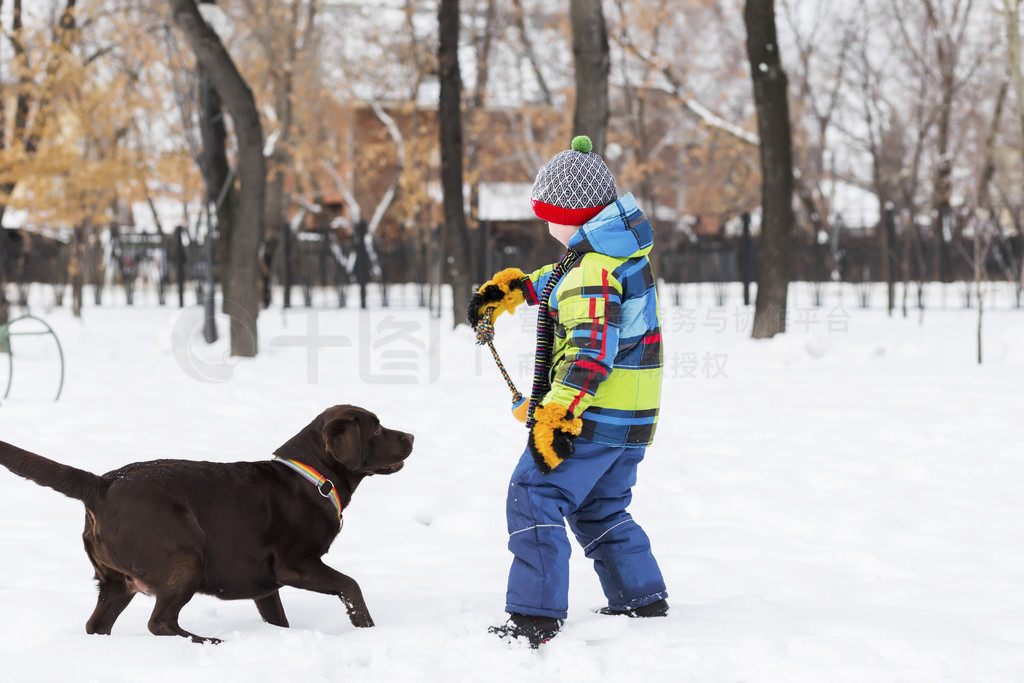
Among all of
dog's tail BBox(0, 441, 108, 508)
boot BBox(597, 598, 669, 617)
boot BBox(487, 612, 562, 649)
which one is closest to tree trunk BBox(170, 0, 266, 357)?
dog's tail BBox(0, 441, 108, 508)

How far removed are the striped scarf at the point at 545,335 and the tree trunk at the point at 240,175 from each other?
913cm

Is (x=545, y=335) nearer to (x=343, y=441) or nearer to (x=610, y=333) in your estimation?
(x=610, y=333)

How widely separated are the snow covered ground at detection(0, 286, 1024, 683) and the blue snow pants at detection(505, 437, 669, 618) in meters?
0.15

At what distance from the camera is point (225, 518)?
3.13m

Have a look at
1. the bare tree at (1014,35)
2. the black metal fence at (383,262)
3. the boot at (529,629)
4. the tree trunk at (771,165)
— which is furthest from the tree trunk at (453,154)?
the boot at (529,629)

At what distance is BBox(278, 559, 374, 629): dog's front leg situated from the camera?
3.23 meters

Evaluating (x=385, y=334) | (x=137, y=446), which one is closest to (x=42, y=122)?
(x=385, y=334)

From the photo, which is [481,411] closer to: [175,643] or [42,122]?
[175,643]

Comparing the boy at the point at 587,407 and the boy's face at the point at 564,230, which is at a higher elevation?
the boy's face at the point at 564,230

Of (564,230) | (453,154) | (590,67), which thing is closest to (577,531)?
(564,230)

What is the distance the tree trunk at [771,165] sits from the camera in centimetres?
1227

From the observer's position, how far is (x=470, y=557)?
4.43m

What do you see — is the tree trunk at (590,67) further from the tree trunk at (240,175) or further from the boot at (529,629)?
the boot at (529,629)

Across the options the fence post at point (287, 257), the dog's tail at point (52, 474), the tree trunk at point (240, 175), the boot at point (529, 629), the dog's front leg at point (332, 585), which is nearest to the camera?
the dog's tail at point (52, 474)
